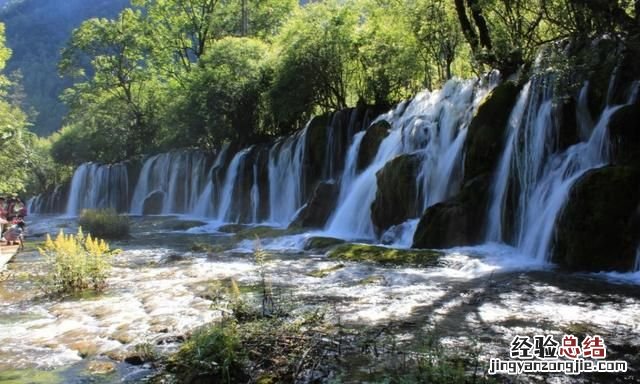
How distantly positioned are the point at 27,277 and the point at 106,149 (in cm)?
4461

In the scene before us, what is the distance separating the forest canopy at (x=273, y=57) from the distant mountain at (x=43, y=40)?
5361 centimetres

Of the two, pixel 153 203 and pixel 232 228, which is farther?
pixel 153 203

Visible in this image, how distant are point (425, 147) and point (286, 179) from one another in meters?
10.6

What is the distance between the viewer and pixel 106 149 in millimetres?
55406

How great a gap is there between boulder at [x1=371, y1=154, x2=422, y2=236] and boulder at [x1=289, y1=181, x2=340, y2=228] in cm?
382

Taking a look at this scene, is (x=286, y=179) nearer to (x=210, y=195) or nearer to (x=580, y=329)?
(x=210, y=195)

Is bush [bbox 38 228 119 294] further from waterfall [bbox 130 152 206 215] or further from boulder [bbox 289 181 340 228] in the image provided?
waterfall [bbox 130 152 206 215]

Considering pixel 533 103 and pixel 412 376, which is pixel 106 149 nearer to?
pixel 533 103

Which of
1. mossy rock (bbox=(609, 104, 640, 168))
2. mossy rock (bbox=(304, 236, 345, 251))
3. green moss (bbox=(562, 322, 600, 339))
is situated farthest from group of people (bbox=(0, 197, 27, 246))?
mossy rock (bbox=(609, 104, 640, 168))

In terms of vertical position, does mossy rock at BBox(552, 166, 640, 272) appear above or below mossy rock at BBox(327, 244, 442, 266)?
above

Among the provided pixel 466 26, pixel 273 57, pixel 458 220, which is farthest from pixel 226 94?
pixel 458 220

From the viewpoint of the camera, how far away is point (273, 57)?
117 feet

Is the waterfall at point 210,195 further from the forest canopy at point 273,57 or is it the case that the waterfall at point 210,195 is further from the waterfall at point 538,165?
the waterfall at point 538,165

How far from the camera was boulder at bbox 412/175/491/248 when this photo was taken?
15273 mm
